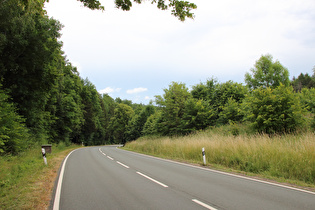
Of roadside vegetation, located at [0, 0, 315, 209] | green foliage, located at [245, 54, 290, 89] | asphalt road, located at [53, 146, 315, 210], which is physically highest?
green foliage, located at [245, 54, 290, 89]

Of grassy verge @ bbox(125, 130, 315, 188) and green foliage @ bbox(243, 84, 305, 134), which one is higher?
green foliage @ bbox(243, 84, 305, 134)

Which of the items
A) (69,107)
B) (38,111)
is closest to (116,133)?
(69,107)

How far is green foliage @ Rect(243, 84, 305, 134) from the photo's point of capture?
12.6 meters

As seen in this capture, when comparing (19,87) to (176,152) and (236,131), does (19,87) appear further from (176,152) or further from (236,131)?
(236,131)

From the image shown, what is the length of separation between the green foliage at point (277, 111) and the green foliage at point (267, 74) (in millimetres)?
33892

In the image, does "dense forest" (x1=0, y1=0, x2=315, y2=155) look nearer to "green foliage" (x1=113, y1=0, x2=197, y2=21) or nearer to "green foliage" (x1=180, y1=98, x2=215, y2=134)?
"green foliage" (x1=180, y1=98, x2=215, y2=134)

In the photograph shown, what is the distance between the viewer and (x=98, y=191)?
5.66 m

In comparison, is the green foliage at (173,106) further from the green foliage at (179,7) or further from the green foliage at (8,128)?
the green foliage at (179,7)

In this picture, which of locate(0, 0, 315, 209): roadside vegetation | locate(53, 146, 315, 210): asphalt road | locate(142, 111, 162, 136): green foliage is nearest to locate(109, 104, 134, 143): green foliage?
locate(142, 111, 162, 136): green foliage

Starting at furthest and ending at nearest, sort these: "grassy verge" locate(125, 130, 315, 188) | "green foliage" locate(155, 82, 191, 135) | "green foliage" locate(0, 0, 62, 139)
Answer: 1. "green foliage" locate(155, 82, 191, 135)
2. "green foliage" locate(0, 0, 62, 139)
3. "grassy verge" locate(125, 130, 315, 188)

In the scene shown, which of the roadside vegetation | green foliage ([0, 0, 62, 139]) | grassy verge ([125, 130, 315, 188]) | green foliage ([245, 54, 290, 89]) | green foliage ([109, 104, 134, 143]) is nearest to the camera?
grassy verge ([125, 130, 315, 188])

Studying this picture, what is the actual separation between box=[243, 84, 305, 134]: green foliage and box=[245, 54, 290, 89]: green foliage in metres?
33.9

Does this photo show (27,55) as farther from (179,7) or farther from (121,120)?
(121,120)

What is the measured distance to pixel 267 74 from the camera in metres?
44.2
